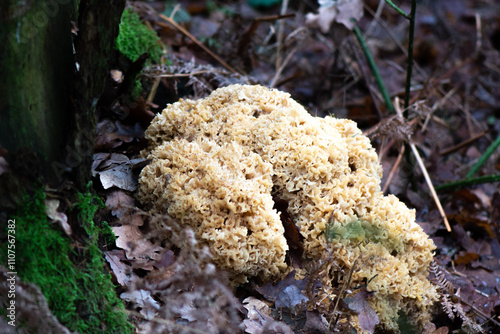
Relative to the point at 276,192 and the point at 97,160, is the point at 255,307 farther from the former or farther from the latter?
the point at 97,160

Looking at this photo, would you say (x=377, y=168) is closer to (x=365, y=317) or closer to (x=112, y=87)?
(x=365, y=317)

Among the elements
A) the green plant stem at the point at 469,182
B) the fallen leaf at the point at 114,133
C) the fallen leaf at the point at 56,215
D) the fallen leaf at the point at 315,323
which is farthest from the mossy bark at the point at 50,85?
the green plant stem at the point at 469,182

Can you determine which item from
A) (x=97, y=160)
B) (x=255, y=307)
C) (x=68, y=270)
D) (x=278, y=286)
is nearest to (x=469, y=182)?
(x=278, y=286)

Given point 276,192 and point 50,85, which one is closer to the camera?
point 50,85

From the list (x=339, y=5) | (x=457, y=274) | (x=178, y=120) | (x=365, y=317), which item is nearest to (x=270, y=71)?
(x=339, y=5)

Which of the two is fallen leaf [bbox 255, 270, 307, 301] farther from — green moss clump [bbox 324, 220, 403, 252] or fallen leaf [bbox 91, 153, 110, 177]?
fallen leaf [bbox 91, 153, 110, 177]

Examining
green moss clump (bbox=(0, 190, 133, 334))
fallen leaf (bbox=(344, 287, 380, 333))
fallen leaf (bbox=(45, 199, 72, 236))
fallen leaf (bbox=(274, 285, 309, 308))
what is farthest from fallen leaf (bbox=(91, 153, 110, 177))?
fallen leaf (bbox=(344, 287, 380, 333))

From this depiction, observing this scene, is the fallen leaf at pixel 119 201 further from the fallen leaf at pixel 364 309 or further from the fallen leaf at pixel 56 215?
the fallen leaf at pixel 364 309
